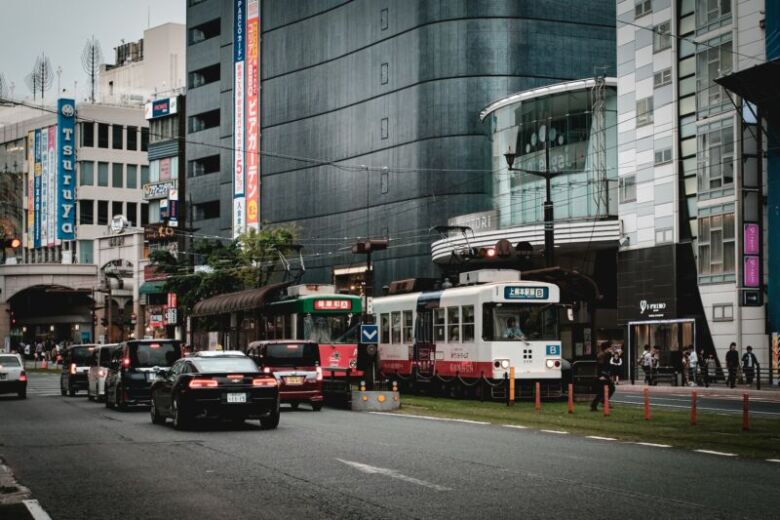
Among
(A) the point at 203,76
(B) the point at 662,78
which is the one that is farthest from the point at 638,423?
(A) the point at 203,76

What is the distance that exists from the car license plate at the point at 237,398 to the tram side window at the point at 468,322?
13335 millimetres

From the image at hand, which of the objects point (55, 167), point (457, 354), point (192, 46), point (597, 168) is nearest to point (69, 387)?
point (457, 354)

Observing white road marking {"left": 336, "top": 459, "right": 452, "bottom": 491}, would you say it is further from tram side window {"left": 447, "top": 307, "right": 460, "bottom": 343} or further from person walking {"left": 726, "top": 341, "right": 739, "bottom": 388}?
person walking {"left": 726, "top": 341, "right": 739, "bottom": 388}

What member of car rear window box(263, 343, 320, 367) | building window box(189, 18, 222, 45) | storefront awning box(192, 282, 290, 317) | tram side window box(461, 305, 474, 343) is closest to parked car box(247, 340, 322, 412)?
car rear window box(263, 343, 320, 367)

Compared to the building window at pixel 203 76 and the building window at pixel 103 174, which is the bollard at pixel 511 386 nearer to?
the building window at pixel 203 76

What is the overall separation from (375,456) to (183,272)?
71.5m

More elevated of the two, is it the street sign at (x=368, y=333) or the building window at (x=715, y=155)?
the building window at (x=715, y=155)

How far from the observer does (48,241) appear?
112000 millimetres

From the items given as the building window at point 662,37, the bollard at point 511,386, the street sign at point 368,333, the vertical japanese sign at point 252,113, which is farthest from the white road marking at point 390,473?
the vertical japanese sign at point 252,113

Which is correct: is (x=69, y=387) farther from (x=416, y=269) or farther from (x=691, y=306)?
(x=416, y=269)

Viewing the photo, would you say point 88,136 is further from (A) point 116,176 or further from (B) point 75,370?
(B) point 75,370

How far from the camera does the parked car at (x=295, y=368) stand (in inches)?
1109

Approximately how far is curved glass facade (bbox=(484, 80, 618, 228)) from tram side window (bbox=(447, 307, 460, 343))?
22360mm

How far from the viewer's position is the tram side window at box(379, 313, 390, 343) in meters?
40.1
